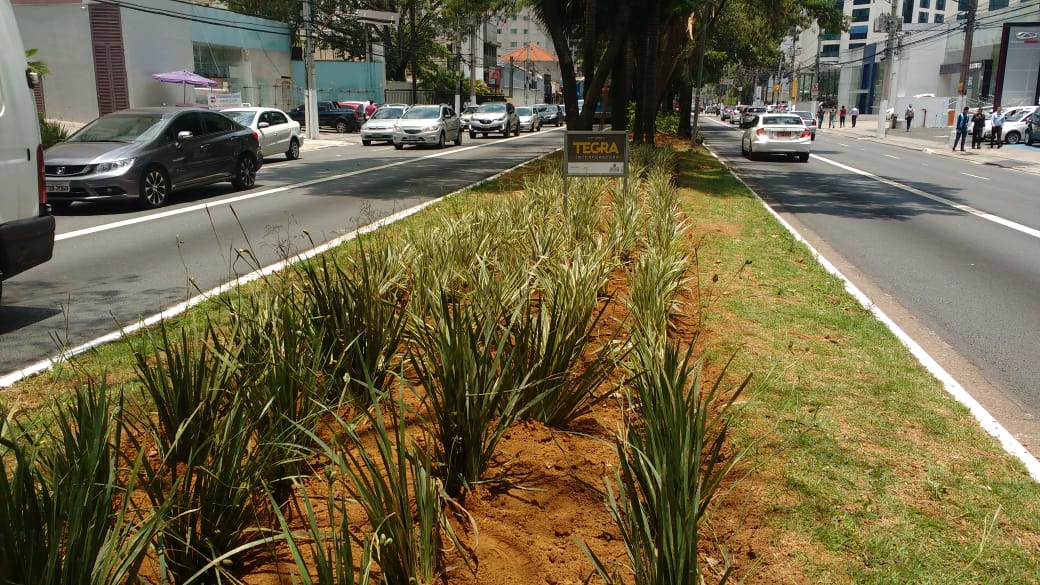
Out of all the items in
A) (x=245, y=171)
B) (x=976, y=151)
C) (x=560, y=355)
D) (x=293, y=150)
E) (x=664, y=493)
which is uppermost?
(x=664, y=493)

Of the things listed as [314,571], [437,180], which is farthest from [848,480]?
[437,180]

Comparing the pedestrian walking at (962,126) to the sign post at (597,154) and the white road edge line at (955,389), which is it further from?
the sign post at (597,154)

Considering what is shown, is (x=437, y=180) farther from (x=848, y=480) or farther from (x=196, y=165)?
(x=848, y=480)

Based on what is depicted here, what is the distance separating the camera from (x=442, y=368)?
11.9 feet

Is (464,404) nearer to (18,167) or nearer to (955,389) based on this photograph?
(955,389)

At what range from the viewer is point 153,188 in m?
13.8

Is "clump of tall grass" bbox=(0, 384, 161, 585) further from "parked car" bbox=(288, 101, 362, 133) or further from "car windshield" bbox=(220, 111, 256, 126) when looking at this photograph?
"parked car" bbox=(288, 101, 362, 133)

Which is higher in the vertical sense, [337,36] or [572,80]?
[337,36]

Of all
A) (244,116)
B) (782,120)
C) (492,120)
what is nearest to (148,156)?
(244,116)

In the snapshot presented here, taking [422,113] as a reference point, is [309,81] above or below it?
above

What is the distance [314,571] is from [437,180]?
16.3 metres

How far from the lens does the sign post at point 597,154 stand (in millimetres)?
9141

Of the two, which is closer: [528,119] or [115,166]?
[115,166]

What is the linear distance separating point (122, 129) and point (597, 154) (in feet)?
30.2
